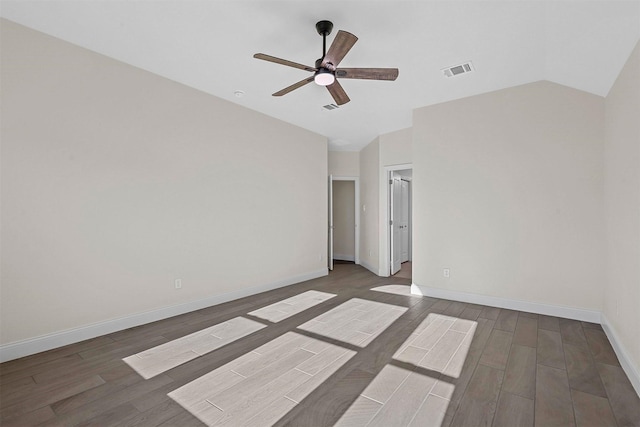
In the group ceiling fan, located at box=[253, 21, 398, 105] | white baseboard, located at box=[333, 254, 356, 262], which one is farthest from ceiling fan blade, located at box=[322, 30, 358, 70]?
white baseboard, located at box=[333, 254, 356, 262]

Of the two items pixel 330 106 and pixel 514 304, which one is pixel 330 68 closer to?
pixel 330 106

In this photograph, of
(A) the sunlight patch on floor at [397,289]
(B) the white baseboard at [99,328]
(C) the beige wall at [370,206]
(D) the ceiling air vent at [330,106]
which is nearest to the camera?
(B) the white baseboard at [99,328]

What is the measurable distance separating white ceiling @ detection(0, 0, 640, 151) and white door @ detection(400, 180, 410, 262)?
12.3ft

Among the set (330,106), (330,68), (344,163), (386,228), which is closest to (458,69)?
(330,68)

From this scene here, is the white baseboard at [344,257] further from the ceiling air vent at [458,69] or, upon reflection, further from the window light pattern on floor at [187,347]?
the ceiling air vent at [458,69]

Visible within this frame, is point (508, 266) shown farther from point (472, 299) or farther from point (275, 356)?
point (275, 356)

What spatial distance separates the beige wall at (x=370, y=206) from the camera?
6469 millimetres

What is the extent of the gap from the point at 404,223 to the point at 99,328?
645cm

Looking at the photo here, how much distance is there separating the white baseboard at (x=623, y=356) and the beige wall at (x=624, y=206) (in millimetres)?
27

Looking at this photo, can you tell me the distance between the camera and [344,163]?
7.71m

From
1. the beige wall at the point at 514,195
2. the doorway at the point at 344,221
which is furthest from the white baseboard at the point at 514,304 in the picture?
the doorway at the point at 344,221

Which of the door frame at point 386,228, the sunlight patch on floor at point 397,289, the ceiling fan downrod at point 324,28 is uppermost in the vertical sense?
the ceiling fan downrod at point 324,28

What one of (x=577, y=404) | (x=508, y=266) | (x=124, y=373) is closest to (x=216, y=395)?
(x=124, y=373)

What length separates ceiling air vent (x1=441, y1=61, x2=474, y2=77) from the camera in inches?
133
